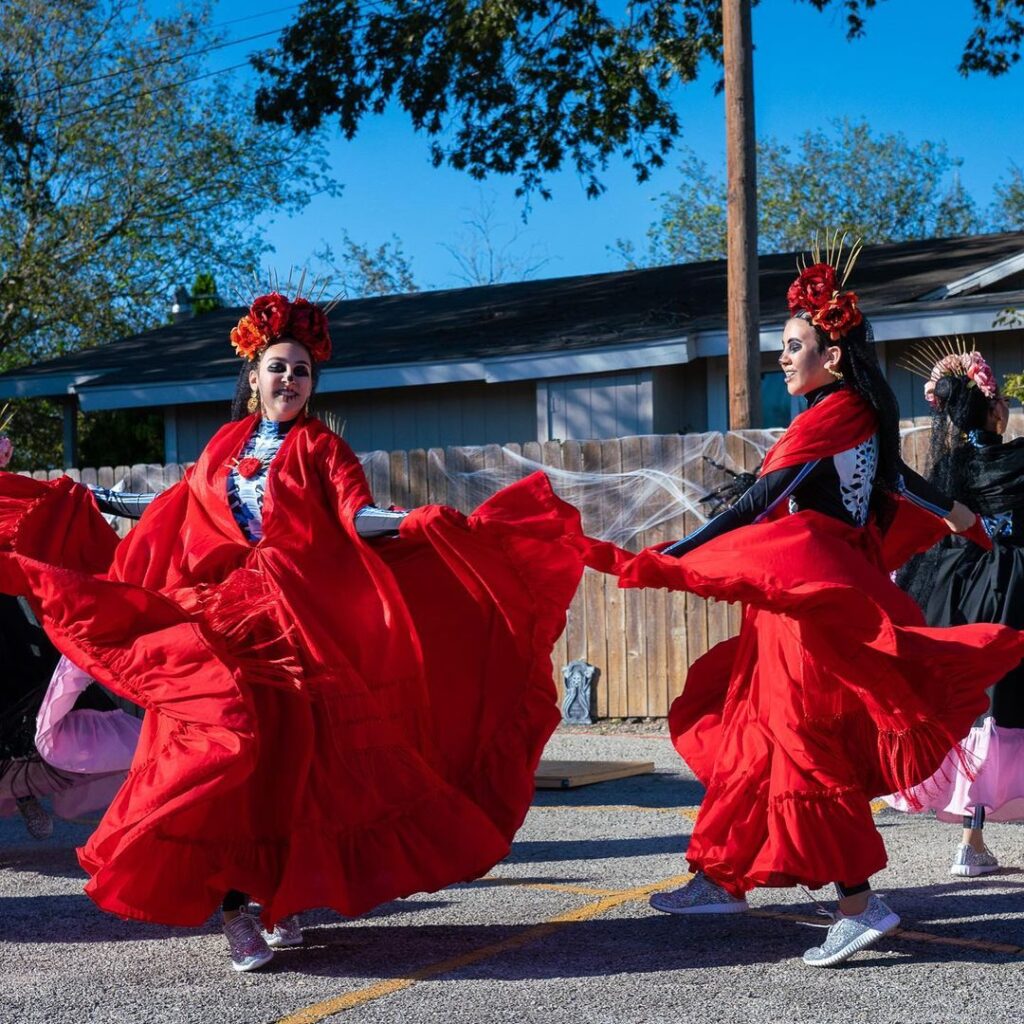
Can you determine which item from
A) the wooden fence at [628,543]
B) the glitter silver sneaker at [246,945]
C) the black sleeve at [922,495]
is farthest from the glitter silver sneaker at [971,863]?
the wooden fence at [628,543]

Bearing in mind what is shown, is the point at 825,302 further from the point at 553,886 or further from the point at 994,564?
the point at 553,886

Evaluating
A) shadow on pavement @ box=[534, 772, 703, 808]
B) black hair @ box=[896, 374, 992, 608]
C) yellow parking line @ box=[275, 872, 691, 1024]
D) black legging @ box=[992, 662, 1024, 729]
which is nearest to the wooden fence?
shadow on pavement @ box=[534, 772, 703, 808]

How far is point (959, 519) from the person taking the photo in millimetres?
5055

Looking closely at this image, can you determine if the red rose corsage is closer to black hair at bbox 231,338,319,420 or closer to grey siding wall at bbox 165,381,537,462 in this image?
black hair at bbox 231,338,319,420

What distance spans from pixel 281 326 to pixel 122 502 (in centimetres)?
90

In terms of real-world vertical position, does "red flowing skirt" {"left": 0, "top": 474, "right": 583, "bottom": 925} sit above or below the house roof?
below

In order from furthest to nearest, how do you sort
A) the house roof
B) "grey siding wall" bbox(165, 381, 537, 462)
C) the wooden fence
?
"grey siding wall" bbox(165, 381, 537, 462)
the house roof
the wooden fence

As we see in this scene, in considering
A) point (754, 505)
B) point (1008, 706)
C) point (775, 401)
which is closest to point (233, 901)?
point (754, 505)

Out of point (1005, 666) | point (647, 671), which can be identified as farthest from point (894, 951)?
point (647, 671)

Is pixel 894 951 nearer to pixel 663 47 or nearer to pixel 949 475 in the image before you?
pixel 949 475

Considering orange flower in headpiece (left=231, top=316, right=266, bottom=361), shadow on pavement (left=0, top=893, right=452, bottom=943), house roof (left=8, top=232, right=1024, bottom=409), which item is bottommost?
shadow on pavement (left=0, top=893, right=452, bottom=943)

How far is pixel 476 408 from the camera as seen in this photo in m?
15.4

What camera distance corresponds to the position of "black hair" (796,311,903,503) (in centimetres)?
471

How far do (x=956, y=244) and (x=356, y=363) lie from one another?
7001 millimetres
